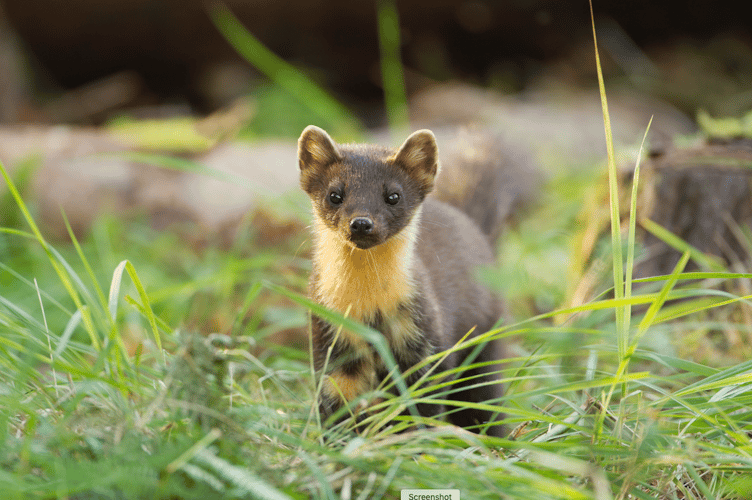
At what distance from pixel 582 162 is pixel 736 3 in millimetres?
5722

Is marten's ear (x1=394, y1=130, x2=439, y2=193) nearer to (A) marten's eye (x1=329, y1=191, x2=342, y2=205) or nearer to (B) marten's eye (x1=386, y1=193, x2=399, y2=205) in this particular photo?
(B) marten's eye (x1=386, y1=193, x2=399, y2=205)

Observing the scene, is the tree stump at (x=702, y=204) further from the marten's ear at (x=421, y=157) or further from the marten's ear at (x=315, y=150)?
the marten's ear at (x=315, y=150)

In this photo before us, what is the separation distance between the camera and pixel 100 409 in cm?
240

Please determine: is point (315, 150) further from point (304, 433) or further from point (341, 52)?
point (341, 52)

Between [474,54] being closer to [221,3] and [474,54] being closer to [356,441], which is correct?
[221,3]

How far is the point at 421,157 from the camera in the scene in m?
3.38

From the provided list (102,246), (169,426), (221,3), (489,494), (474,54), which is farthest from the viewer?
(474,54)

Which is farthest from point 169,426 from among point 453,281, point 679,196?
point 679,196

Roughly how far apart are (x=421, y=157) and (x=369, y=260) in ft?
2.24

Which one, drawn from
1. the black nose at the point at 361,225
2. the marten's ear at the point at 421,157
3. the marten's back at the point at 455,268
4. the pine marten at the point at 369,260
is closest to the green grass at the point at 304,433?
the pine marten at the point at 369,260

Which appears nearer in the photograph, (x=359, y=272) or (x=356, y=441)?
(x=356, y=441)

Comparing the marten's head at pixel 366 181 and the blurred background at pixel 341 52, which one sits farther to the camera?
the blurred background at pixel 341 52

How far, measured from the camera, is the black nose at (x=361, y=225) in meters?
2.91

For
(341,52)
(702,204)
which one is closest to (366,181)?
(702,204)
